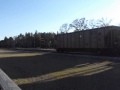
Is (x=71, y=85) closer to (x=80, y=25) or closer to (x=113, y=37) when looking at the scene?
(x=113, y=37)

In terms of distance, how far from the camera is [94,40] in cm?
3856

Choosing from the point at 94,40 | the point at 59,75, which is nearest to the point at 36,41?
the point at 94,40

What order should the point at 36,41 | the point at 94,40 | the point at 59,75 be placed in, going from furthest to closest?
the point at 36,41 → the point at 94,40 → the point at 59,75

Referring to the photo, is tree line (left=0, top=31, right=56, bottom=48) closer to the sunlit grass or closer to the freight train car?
the freight train car

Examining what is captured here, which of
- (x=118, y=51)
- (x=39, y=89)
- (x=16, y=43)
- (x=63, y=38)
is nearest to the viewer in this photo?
(x=39, y=89)

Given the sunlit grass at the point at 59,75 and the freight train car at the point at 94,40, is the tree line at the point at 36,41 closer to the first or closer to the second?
the freight train car at the point at 94,40

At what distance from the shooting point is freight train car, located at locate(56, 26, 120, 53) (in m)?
35.0

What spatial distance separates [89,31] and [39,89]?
29.9m

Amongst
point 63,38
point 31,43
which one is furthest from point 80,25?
point 63,38

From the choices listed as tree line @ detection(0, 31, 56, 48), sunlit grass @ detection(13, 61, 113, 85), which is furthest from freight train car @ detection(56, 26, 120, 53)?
tree line @ detection(0, 31, 56, 48)

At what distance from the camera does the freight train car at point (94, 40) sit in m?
35.0

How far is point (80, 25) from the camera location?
110438mm

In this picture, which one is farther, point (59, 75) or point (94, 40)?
point (94, 40)

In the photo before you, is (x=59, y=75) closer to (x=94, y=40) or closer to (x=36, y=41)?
(x=94, y=40)
